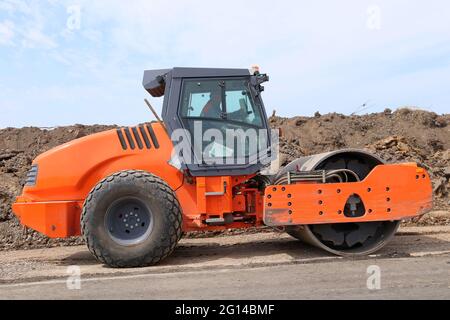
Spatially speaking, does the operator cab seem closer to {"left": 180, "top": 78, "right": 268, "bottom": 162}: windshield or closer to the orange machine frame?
{"left": 180, "top": 78, "right": 268, "bottom": 162}: windshield

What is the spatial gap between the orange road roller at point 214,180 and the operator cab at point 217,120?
0.01 m

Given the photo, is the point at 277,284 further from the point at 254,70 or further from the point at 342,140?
the point at 342,140

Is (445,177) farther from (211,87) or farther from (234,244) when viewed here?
(211,87)

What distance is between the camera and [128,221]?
21.6ft

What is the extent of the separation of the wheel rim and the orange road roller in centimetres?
1

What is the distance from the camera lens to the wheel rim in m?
6.44

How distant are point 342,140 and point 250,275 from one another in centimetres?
1238

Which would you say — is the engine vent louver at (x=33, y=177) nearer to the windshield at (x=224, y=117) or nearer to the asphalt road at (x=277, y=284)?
the asphalt road at (x=277, y=284)

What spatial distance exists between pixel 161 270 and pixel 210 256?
3.62 feet

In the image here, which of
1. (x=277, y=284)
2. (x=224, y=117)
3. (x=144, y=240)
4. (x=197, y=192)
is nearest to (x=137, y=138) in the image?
(x=197, y=192)

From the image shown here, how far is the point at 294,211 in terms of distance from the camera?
653 centimetres

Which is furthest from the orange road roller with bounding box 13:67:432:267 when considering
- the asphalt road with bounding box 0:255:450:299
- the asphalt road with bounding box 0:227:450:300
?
the asphalt road with bounding box 0:255:450:299

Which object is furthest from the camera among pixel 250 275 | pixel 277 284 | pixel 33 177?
pixel 33 177
